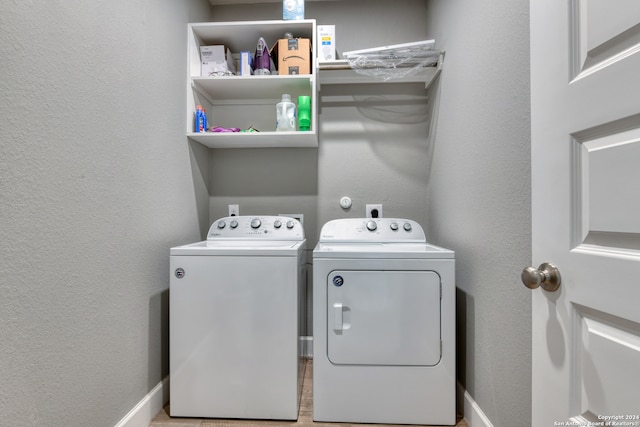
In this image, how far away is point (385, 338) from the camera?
1333 mm

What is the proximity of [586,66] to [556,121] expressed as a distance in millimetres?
118

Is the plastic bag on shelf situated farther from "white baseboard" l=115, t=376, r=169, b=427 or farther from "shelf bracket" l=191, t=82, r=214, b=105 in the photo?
"white baseboard" l=115, t=376, r=169, b=427

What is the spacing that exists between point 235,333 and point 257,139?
1.18 m

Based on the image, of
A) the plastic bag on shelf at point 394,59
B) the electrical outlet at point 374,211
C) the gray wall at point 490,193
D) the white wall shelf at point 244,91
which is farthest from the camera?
the electrical outlet at point 374,211

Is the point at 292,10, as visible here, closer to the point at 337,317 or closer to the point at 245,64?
the point at 245,64

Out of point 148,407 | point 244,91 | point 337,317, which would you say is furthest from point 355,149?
point 148,407

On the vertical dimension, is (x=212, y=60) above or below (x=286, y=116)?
above

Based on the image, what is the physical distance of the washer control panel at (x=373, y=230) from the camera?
182cm

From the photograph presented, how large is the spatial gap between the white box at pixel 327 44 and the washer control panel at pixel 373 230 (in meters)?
1.07

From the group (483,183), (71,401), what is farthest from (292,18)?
(71,401)

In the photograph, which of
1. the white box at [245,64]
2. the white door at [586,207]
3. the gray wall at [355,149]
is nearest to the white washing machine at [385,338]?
the white door at [586,207]

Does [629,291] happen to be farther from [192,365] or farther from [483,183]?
[192,365]

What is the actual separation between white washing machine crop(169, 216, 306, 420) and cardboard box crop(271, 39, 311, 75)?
1.15 meters

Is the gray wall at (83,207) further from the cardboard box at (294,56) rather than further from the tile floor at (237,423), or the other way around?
the cardboard box at (294,56)
